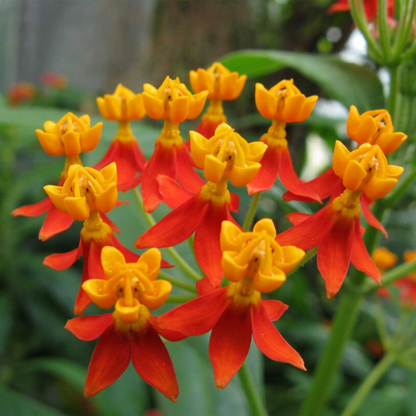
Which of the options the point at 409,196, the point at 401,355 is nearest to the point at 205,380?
the point at 401,355

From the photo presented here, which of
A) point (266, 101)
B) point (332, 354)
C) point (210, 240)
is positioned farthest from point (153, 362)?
point (332, 354)

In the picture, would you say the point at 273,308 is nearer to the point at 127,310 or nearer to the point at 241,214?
the point at 127,310

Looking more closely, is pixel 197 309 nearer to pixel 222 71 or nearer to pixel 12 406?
pixel 222 71

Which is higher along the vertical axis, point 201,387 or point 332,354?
point 332,354

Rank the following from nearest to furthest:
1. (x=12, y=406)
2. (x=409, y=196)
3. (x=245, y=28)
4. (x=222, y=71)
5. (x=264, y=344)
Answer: (x=264, y=344)
(x=222, y=71)
(x=12, y=406)
(x=409, y=196)
(x=245, y=28)

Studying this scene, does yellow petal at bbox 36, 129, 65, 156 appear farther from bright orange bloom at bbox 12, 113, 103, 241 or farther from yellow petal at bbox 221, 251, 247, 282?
yellow petal at bbox 221, 251, 247, 282
